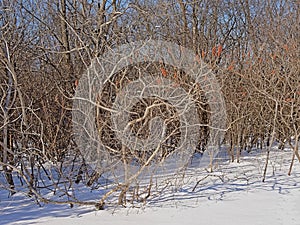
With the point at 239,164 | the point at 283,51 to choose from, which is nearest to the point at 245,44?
the point at 283,51

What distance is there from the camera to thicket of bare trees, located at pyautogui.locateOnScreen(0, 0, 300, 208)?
4.05m

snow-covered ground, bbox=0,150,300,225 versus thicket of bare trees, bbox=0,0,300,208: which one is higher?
thicket of bare trees, bbox=0,0,300,208

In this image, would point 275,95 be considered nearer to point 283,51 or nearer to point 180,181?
point 283,51

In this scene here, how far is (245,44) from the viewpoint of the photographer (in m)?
7.81

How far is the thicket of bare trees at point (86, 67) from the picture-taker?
405 centimetres

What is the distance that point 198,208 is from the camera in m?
3.59

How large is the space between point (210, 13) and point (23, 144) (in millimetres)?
5675

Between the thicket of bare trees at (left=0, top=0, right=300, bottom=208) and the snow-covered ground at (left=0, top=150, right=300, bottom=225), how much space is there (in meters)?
0.18

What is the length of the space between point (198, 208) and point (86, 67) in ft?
6.50

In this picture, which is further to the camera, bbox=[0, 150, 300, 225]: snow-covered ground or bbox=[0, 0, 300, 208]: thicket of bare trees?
bbox=[0, 0, 300, 208]: thicket of bare trees

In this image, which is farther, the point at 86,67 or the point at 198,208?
the point at 86,67

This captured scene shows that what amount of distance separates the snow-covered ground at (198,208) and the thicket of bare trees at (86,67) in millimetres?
180

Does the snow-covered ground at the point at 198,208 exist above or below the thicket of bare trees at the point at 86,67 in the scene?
below

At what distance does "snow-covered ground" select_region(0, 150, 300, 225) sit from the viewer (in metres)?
3.27
